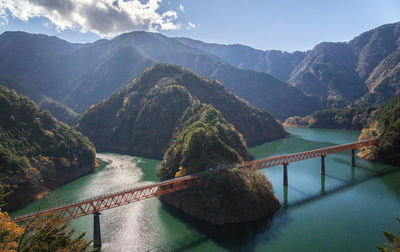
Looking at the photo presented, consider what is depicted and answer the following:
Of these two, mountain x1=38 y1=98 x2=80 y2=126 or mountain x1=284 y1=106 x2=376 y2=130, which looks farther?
mountain x1=38 y1=98 x2=80 y2=126

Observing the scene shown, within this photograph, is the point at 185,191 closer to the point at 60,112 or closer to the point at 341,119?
the point at 60,112

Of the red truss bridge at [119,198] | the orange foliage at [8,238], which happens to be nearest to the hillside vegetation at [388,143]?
the red truss bridge at [119,198]

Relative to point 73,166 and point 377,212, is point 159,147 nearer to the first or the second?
point 73,166

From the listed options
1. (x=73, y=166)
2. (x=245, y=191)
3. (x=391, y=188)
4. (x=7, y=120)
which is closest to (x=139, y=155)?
(x=73, y=166)

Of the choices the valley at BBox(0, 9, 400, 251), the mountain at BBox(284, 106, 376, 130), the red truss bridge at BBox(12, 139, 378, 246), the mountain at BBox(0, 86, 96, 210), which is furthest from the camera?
the mountain at BBox(284, 106, 376, 130)

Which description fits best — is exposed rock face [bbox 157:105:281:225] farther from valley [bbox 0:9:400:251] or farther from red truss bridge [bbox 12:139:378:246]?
red truss bridge [bbox 12:139:378:246]

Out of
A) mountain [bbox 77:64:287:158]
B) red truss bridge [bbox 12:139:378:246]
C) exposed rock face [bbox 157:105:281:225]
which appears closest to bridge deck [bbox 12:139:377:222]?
red truss bridge [bbox 12:139:378:246]
